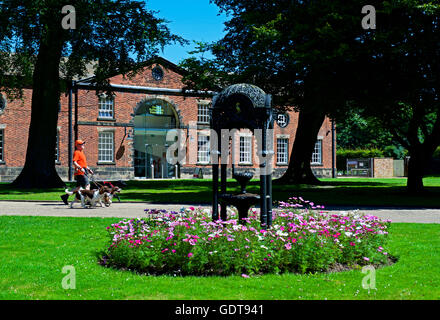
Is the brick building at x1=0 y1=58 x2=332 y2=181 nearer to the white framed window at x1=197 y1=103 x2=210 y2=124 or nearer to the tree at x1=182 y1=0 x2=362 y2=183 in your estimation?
the white framed window at x1=197 y1=103 x2=210 y2=124

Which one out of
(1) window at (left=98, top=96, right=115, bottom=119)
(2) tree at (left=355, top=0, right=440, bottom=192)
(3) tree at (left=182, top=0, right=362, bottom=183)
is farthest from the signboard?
(2) tree at (left=355, top=0, right=440, bottom=192)

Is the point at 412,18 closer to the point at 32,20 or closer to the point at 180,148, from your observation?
the point at 32,20

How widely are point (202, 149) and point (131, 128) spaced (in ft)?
21.7

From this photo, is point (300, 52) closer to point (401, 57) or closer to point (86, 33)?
point (401, 57)

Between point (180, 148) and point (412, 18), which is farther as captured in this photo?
point (180, 148)

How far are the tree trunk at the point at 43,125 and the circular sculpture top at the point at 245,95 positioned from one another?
20.6 metres

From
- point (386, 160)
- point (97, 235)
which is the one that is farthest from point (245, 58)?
point (386, 160)

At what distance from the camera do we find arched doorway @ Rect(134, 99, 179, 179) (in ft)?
146

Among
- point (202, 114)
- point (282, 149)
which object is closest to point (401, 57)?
point (202, 114)

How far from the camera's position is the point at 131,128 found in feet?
141

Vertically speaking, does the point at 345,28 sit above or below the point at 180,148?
above
